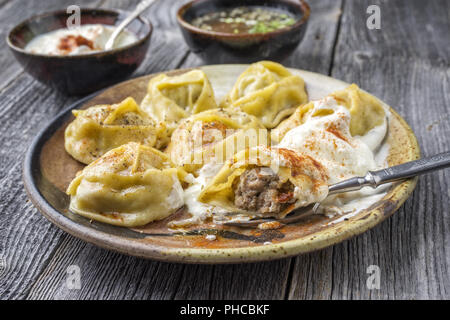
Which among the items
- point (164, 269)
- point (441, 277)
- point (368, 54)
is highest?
point (164, 269)

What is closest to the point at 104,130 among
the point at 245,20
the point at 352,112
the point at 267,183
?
the point at 267,183

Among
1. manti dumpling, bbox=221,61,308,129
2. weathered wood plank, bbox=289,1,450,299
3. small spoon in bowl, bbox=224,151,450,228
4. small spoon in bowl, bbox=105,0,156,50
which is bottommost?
weathered wood plank, bbox=289,1,450,299

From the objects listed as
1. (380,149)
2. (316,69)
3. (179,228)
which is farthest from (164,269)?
(316,69)

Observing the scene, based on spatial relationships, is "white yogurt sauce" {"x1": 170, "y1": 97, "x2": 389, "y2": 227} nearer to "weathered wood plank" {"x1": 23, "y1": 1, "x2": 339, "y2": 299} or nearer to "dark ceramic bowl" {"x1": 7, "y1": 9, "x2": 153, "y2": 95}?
"weathered wood plank" {"x1": 23, "y1": 1, "x2": 339, "y2": 299}

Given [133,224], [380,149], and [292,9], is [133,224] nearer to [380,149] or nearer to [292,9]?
[380,149]

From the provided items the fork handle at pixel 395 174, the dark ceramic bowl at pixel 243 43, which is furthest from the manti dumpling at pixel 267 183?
the dark ceramic bowl at pixel 243 43

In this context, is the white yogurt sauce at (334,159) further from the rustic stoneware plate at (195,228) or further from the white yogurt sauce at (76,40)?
the white yogurt sauce at (76,40)

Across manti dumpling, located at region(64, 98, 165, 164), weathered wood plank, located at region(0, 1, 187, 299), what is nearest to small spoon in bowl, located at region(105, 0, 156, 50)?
weathered wood plank, located at region(0, 1, 187, 299)

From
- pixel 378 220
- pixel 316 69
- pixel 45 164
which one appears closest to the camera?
pixel 378 220
